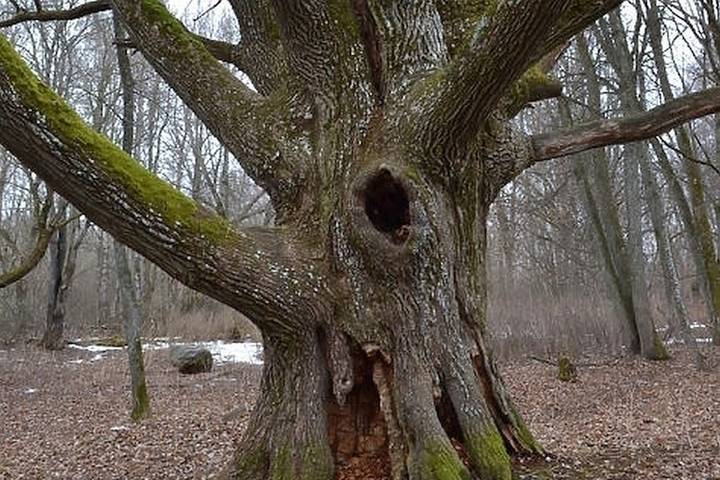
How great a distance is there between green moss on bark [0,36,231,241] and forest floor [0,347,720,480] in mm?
1716

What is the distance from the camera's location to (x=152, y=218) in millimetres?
3252

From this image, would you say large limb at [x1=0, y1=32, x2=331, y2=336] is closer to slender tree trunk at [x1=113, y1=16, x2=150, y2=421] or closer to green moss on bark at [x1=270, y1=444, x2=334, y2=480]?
green moss on bark at [x1=270, y1=444, x2=334, y2=480]

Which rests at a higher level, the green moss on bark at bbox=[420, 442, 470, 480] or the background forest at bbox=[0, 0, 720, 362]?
the background forest at bbox=[0, 0, 720, 362]

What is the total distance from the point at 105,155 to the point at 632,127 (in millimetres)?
3277

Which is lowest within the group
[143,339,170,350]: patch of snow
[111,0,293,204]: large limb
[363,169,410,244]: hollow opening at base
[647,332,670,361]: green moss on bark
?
[647,332,670,361]: green moss on bark

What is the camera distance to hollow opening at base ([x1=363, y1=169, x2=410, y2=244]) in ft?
11.8

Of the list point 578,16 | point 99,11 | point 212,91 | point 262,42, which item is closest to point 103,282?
point 99,11

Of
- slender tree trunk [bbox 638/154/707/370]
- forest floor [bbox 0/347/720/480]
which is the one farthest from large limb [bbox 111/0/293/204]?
slender tree trunk [bbox 638/154/707/370]

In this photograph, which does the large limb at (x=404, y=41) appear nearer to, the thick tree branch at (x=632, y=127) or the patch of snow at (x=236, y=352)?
the thick tree branch at (x=632, y=127)

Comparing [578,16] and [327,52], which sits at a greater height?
[578,16]

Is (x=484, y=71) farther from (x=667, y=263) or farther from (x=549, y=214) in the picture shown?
(x=549, y=214)

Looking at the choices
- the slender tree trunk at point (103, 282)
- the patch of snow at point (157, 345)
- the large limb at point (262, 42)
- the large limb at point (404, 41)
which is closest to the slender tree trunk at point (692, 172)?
the large limb at point (404, 41)

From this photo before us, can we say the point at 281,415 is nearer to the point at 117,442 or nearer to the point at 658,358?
the point at 117,442

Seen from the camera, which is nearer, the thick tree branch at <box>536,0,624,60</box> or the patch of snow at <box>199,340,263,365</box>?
the thick tree branch at <box>536,0,624,60</box>
